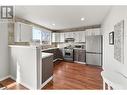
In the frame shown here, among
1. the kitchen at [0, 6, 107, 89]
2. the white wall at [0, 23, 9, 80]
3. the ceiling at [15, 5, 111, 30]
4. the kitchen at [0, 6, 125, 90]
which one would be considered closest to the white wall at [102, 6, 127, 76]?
the kitchen at [0, 6, 125, 90]

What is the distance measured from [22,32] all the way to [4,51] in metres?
0.89

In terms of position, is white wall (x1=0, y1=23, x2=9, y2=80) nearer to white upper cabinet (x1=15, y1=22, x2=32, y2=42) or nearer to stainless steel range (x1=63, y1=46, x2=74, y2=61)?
white upper cabinet (x1=15, y1=22, x2=32, y2=42)

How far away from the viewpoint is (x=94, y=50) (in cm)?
547

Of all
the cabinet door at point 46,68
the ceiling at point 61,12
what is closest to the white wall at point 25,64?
the cabinet door at point 46,68

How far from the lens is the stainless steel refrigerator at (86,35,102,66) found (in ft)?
17.5

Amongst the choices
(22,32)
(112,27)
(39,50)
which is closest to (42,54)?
(39,50)

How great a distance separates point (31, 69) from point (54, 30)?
5218 mm

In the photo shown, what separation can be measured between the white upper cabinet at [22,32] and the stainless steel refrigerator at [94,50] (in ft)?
9.70

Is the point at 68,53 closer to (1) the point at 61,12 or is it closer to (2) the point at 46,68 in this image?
(1) the point at 61,12

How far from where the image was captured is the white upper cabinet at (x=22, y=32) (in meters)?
3.71

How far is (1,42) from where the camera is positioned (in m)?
3.29

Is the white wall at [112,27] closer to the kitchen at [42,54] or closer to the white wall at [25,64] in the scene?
the kitchen at [42,54]
